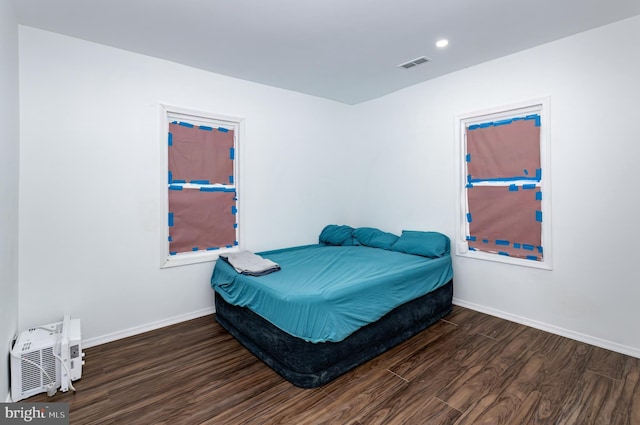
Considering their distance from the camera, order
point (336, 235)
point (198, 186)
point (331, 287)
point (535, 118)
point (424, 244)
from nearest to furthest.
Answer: point (331, 287) < point (535, 118) < point (198, 186) < point (424, 244) < point (336, 235)

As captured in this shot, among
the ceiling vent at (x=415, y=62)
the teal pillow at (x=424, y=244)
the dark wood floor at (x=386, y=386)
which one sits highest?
the ceiling vent at (x=415, y=62)

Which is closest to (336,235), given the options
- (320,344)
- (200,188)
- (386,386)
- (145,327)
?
(200,188)

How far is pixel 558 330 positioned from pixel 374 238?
206cm

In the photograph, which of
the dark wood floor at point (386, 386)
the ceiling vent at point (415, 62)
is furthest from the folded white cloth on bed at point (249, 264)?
the ceiling vent at point (415, 62)

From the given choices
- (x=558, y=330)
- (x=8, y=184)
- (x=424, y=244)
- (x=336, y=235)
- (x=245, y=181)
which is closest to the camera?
(x=8, y=184)

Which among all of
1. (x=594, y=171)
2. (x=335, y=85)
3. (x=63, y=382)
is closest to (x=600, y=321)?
(x=594, y=171)

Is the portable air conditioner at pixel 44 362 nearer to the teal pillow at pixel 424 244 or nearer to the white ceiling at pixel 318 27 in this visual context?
the white ceiling at pixel 318 27

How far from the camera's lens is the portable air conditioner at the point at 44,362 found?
1.97 m

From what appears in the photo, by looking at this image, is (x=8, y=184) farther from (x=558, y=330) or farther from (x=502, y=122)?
(x=558, y=330)

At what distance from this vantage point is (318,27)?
2.47 meters

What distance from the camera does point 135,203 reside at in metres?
2.90

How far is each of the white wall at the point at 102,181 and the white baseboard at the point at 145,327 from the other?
0.01 m

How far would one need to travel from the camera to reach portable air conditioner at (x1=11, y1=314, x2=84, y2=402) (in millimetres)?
1969

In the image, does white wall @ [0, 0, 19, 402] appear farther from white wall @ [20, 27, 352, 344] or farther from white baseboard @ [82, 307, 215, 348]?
white baseboard @ [82, 307, 215, 348]
